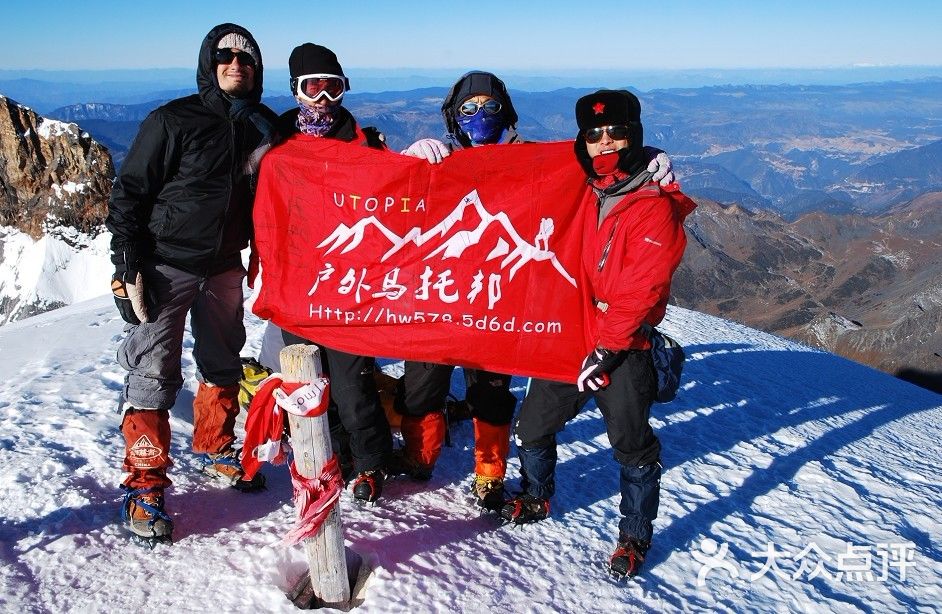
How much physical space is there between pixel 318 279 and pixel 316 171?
2.79 feet

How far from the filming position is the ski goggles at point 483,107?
473 centimetres

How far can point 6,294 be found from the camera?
52.0m

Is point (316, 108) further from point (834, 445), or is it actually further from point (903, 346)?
point (903, 346)

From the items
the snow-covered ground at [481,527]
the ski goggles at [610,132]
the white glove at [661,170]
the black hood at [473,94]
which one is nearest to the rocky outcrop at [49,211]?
the snow-covered ground at [481,527]

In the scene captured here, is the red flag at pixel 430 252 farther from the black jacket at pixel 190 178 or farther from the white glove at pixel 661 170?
the white glove at pixel 661 170

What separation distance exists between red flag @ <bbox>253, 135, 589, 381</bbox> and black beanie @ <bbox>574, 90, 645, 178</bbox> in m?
0.55

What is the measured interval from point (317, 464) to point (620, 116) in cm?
300

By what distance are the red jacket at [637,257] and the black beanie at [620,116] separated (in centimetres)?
21

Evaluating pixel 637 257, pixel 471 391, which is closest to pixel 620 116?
pixel 637 257

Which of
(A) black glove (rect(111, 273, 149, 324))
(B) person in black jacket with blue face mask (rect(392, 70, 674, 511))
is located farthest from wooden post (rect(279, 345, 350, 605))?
(B) person in black jacket with blue face mask (rect(392, 70, 674, 511))

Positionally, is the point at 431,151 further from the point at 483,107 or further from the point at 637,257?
the point at 637,257

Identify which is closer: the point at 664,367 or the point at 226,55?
the point at 226,55

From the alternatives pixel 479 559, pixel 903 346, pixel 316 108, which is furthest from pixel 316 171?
pixel 903 346

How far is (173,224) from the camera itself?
14.0 ft
